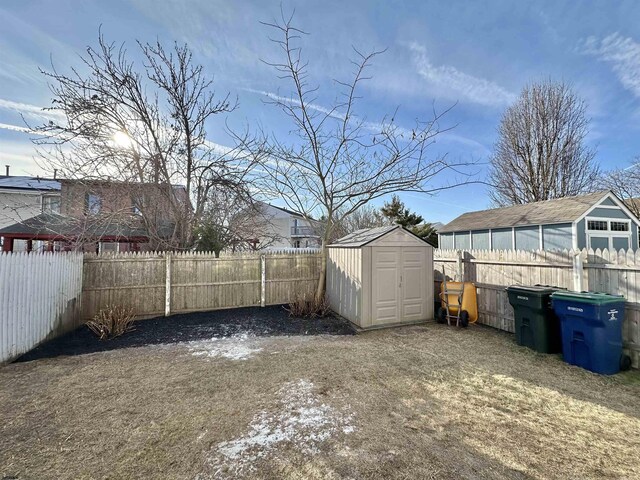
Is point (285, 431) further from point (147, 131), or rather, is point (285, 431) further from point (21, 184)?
point (21, 184)

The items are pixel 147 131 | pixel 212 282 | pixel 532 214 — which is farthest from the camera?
pixel 532 214

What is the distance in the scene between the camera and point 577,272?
14.9ft

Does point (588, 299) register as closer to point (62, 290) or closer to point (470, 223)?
point (62, 290)

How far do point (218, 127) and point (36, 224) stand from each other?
26.8ft

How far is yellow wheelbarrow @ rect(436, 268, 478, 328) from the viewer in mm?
6203

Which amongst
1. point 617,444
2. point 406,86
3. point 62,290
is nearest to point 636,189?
point 406,86

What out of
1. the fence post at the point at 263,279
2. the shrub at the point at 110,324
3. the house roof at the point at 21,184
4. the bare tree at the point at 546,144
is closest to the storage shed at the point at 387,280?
the fence post at the point at 263,279

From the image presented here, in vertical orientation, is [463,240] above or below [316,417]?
above

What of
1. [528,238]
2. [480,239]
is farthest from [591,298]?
[480,239]

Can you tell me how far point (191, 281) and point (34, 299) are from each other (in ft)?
9.83

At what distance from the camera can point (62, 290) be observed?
17.4 ft

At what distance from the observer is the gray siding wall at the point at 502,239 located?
1302 centimetres

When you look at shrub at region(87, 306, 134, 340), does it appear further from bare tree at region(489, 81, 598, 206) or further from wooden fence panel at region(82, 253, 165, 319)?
bare tree at region(489, 81, 598, 206)

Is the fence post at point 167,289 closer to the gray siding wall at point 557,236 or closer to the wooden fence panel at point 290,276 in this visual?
the wooden fence panel at point 290,276
